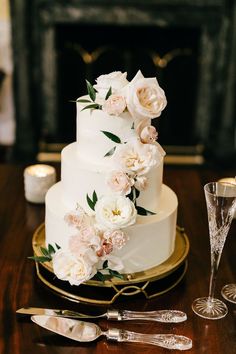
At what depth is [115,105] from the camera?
45.8 inches

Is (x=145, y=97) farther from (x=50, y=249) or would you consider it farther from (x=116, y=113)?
(x=50, y=249)

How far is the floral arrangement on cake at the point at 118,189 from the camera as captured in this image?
3.81ft

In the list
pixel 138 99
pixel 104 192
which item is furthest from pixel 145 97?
pixel 104 192

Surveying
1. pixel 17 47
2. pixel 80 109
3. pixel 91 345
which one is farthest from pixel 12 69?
pixel 91 345

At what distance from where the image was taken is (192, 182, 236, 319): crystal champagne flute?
3.79 ft

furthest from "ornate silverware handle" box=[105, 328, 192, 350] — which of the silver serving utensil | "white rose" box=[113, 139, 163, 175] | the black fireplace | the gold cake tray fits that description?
the black fireplace

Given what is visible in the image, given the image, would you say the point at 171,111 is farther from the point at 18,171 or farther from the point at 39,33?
the point at 18,171

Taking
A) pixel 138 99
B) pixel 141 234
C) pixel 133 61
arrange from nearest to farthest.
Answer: pixel 138 99
pixel 141 234
pixel 133 61

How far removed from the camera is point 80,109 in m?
1.26

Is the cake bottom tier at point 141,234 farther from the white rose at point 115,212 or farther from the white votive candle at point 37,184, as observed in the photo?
the white votive candle at point 37,184

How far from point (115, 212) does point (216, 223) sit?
0.71ft

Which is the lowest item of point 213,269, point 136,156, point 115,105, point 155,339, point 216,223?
point 155,339

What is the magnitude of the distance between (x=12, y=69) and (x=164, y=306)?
2470 mm

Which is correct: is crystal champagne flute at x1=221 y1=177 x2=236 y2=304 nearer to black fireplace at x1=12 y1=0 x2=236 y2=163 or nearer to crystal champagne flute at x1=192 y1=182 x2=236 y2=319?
crystal champagne flute at x1=192 y1=182 x2=236 y2=319
